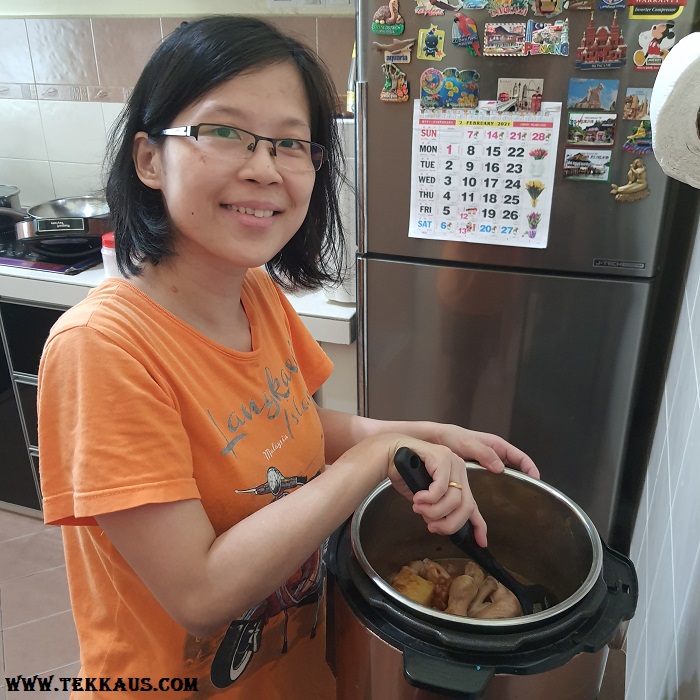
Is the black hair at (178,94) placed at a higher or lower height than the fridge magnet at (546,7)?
lower

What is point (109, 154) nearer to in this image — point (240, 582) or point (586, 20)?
point (240, 582)

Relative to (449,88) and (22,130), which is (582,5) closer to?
(449,88)

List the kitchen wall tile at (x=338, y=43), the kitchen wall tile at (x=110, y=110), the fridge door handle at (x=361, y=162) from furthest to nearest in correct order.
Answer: the kitchen wall tile at (x=110, y=110) < the kitchen wall tile at (x=338, y=43) < the fridge door handle at (x=361, y=162)

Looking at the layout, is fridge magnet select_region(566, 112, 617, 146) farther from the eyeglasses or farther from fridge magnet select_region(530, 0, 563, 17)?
the eyeglasses

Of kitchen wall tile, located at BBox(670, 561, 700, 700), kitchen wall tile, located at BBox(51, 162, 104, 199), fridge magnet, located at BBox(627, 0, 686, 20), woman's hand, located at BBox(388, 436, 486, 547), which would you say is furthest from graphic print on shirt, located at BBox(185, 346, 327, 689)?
kitchen wall tile, located at BBox(51, 162, 104, 199)

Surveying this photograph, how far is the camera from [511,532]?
2.94ft

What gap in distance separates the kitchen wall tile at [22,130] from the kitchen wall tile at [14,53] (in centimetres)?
8

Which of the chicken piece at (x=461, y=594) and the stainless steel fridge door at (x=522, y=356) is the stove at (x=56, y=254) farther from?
the chicken piece at (x=461, y=594)

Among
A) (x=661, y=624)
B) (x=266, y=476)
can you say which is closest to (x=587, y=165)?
(x=661, y=624)

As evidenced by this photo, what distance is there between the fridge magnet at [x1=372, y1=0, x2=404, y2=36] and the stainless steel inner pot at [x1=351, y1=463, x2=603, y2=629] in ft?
3.26

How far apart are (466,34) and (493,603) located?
43.7 inches

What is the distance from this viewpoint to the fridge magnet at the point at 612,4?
4.10ft

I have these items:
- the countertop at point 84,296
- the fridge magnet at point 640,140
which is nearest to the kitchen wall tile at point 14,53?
the countertop at point 84,296

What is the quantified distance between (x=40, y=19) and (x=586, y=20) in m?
1.89
